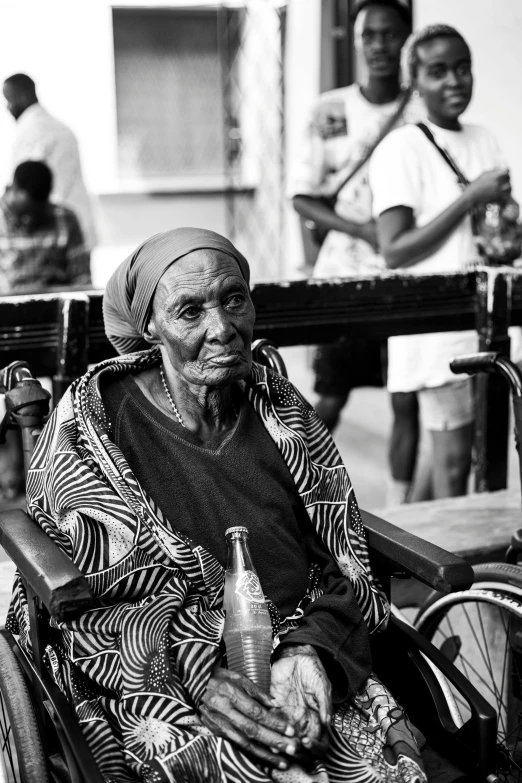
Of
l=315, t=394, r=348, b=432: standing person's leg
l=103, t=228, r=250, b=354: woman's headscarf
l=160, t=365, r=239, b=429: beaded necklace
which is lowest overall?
l=315, t=394, r=348, b=432: standing person's leg

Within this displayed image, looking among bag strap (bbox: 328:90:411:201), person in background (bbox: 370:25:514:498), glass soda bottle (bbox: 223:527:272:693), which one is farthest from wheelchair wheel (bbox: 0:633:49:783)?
bag strap (bbox: 328:90:411:201)

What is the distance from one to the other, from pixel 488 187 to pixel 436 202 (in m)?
0.21

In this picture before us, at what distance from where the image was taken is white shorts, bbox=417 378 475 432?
3.18m

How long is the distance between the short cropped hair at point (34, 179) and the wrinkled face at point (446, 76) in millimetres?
2099

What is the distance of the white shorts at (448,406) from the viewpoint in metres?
3.18

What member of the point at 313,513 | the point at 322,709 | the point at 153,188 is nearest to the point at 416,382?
the point at 313,513

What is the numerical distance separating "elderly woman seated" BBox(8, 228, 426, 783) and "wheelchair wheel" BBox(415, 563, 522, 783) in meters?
0.32

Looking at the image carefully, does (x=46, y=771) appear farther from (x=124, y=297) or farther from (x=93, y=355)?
(x=93, y=355)

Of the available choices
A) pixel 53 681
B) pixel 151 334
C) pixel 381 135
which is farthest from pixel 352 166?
pixel 53 681

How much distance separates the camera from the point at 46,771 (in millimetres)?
1474

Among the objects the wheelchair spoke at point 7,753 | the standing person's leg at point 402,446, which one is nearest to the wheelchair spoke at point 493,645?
the standing person's leg at point 402,446

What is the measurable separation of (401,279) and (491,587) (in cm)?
107

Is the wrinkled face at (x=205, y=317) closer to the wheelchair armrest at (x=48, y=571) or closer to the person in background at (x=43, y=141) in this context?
the wheelchair armrest at (x=48, y=571)

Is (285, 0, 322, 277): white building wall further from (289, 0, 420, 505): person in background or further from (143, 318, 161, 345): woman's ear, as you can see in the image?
(143, 318, 161, 345): woman's ear
